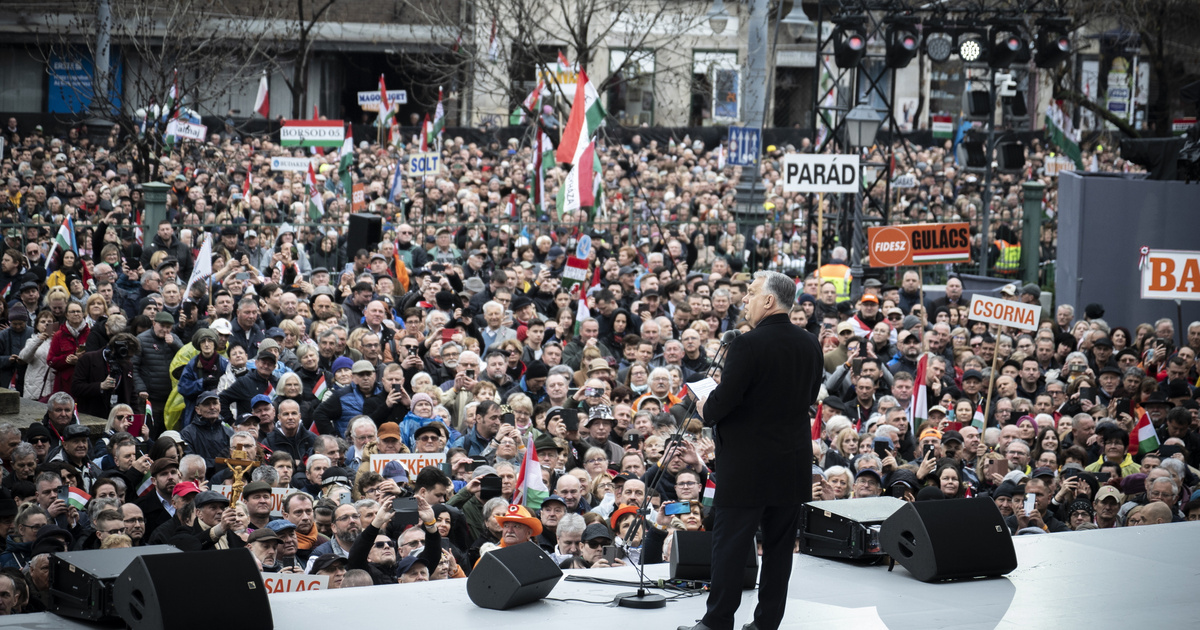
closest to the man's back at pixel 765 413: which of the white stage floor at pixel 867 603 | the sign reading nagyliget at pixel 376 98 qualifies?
the white stage floor at pixel 867 603

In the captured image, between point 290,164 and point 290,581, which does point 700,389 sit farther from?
point 290,164

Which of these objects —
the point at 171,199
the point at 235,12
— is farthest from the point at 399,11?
the point at 171,199

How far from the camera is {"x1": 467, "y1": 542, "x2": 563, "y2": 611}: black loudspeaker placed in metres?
6.05

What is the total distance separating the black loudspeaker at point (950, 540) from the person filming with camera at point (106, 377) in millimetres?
7449

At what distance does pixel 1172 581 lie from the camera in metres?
6.75

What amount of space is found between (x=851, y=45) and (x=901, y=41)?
2.69ft

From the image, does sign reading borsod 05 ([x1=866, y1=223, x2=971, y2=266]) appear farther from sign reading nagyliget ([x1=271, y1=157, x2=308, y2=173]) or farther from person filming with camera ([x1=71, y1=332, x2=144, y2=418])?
sign reading nagyliget ([x1=271, y1=157, x2=308, y2=173])

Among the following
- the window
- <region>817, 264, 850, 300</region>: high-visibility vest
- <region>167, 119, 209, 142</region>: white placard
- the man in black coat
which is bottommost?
the man in black coat

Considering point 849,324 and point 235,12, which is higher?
point 235,12

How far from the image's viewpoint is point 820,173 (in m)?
17.2

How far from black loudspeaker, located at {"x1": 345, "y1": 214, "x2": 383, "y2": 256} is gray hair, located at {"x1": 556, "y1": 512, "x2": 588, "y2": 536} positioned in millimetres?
9065

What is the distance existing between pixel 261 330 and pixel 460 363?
2.61 meters

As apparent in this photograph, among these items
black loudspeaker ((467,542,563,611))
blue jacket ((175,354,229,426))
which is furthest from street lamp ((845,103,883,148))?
black loudspeaker ((467,542,563,611))

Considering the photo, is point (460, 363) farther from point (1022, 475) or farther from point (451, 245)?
point (451, 245)
